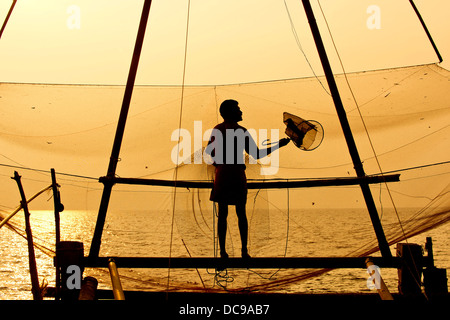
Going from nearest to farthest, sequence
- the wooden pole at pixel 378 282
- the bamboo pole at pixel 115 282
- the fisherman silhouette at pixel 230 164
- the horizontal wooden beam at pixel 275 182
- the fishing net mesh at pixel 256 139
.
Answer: the bamboo pole at pixel 115 282 → the wooden pole at pixel 378 282 → the fisherman silhouette at pixel 230 164 → the horizontal wooden beam at pixel 275 182 → the fishing net mesh at pixel 256 139

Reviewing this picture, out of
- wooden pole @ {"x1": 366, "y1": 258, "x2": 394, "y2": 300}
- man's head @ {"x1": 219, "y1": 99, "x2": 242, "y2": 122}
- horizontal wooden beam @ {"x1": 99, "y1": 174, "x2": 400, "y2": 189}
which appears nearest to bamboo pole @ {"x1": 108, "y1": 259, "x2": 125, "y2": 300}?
horizontal wooden beam @ {"x1": 99, "y1": 174, "x2": 400, "y2": 189}

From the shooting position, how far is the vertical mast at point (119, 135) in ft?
15.8

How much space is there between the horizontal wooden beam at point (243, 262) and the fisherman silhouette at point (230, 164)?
0.18 metres

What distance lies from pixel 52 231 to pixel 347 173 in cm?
444

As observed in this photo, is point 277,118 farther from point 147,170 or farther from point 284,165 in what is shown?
point 147,170

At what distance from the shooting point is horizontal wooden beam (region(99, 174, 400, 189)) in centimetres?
484

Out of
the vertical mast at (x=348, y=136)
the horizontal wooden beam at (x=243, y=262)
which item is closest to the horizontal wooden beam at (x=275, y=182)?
the vertical mast at (x=348, y=136)

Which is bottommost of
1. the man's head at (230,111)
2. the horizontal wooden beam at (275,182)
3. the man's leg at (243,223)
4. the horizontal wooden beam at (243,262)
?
the horizontal wooden beam at (243,262)

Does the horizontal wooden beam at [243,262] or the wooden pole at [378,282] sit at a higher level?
the horizontal wooden beam at [243,262]

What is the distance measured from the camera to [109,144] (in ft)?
21.5

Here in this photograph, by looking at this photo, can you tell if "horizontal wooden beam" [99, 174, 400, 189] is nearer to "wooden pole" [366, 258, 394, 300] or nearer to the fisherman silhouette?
the fisherman silhouette

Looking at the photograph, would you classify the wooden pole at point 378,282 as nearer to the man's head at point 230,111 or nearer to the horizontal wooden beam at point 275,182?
the horizontal wooden beam at point 275,182

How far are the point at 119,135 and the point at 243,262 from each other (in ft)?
6.41

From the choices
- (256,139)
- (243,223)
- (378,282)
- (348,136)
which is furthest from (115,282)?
(256,139)
